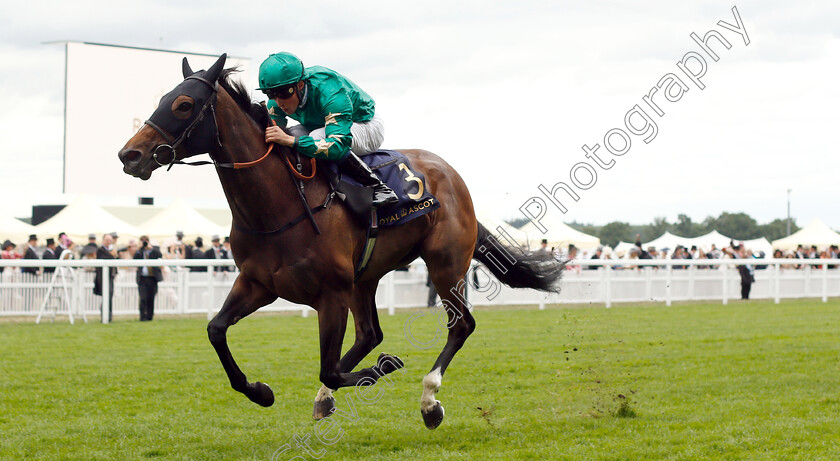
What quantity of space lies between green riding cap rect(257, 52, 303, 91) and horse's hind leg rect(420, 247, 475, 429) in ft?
4.87

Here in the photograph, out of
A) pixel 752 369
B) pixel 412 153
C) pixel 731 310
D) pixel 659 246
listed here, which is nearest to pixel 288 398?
pixel 412 153

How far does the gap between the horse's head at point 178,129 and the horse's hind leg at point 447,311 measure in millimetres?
1727

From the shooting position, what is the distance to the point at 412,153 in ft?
17.9

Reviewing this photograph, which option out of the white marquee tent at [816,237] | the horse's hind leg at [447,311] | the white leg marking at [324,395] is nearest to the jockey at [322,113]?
the horse's hind leg at [447,311]

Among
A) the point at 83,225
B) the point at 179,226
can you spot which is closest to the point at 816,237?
the point at 179,226

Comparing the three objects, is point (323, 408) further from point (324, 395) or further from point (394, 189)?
Result: point (394, 189)

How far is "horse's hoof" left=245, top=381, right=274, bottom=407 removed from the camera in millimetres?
4496

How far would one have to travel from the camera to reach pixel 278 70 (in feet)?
13.9

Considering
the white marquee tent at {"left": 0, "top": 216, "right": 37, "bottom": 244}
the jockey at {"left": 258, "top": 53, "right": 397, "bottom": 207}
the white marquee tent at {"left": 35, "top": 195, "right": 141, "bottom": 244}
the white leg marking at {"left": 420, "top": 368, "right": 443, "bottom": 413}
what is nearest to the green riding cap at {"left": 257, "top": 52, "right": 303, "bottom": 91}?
the jockey at {"left": 258, "top": 53, "right": 397, "bottom": 207}

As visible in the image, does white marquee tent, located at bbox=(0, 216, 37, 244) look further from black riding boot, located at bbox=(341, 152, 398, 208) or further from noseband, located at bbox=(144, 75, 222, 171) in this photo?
noseband, located at bbox=(144, 75, 222, 171)

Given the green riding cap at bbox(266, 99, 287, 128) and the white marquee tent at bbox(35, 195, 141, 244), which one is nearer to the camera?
the green riding cap at bbox(266, 99, 287, 128)

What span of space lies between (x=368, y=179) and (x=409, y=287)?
11.1 meters

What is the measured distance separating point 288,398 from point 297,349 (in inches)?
125

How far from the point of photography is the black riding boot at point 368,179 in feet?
15.3
